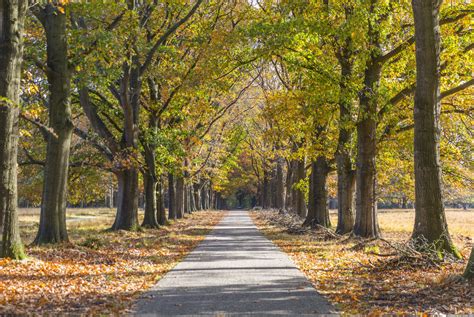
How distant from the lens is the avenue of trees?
36.4 feet

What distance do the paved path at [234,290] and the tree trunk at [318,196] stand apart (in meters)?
11.1

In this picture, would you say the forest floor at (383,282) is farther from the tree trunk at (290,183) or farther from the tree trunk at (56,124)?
the tree trunk at (290,183)

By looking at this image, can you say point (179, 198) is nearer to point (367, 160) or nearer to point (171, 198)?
point (171, 198)

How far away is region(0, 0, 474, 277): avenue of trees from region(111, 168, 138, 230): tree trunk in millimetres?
64

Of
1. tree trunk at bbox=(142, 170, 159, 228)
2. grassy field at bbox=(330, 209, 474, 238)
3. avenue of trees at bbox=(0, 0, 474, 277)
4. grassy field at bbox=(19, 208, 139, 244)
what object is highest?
avenue of trees at bbox=(0, 0, 474, 277)

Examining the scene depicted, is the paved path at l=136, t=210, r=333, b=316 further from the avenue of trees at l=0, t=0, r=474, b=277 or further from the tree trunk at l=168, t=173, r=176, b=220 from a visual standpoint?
the tree trunk at l=168, t=173, r=176, b=220

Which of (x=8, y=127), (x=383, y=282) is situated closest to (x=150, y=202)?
(x=8, y=127)

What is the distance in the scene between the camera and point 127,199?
22.8 m

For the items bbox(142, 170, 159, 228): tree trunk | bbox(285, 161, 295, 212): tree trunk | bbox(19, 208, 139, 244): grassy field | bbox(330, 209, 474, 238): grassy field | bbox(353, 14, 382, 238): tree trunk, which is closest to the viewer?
bbox(353, 14, 382, 238): tree trunk

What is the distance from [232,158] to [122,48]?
33916 millimetres

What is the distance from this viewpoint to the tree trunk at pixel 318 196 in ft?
80.0

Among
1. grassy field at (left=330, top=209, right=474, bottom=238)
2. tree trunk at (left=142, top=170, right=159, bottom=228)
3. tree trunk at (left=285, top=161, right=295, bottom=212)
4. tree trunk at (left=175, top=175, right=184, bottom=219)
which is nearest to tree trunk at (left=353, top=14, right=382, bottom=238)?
grassy field at (left=330, top=209, right=474, bottom=238)

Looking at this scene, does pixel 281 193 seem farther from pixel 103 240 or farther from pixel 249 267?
pixel 249 267

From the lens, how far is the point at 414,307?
23.4 ft
